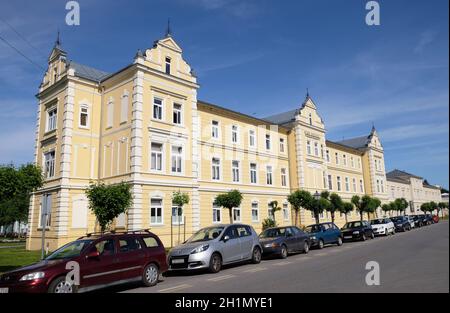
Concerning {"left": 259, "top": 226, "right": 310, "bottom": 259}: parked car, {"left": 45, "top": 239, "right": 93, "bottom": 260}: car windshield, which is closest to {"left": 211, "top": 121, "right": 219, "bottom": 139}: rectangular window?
{"left": 259, "top": 226, "right": 310, "bottom": 259}: parked car

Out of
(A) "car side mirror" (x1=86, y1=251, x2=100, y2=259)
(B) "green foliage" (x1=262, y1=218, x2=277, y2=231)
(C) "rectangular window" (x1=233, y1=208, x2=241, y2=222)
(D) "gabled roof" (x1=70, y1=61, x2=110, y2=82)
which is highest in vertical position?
(D) "gabled roof" (x1=70, y1=61, x2=110, y2=82)

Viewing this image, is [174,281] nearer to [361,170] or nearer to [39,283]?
[39,283]

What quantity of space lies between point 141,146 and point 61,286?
52.0 feet

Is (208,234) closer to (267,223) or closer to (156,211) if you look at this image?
(156,211)

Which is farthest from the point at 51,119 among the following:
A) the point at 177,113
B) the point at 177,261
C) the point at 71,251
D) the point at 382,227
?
the point at 382,227

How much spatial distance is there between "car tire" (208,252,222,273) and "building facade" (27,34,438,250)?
34.3 ft

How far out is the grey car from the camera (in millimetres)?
14086

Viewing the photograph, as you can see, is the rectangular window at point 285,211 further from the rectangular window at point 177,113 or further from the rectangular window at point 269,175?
the rectangular window at point 177,113

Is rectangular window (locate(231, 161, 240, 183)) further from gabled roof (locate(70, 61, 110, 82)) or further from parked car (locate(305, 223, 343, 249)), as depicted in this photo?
gabled roof (locate(70, 61, 110, 82))

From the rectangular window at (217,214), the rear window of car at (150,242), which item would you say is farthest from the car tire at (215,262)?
the rectangular window at (217,214)

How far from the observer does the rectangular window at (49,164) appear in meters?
27.8

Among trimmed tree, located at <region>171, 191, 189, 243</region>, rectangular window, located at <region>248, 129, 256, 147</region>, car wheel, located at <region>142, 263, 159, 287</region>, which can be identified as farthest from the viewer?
rectangular window, located at <region>248, 129, 256, 147</region>
